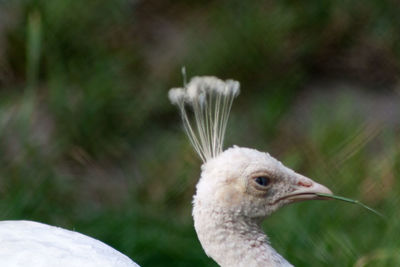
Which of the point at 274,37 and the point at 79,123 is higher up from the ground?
the point at 274,37

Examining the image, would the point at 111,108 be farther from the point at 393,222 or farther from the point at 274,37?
the point at 393,222

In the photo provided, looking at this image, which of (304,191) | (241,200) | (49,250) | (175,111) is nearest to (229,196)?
(241,200)

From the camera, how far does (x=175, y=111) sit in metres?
2.80

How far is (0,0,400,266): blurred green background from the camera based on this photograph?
2158 millimetres

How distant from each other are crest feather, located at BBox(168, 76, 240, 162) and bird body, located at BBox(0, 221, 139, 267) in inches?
10.1

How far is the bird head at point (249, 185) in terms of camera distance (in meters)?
1.43

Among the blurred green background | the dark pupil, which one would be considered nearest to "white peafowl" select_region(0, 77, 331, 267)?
the dark pupil

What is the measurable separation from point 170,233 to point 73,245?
749 millimetres

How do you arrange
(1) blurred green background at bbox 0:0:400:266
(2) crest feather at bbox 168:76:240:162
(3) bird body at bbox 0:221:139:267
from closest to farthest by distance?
(3) bird body at bbox 0:221:139:267
(2) crest feather at bbox 168:76:240:162
(1) blurred green background at bbox 0:0:400:266

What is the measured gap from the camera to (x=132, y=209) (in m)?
2.32

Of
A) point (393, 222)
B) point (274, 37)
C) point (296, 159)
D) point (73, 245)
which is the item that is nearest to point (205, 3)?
point (274, 37)

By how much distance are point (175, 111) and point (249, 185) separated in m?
1.38

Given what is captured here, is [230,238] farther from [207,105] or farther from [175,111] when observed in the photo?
[175,111]

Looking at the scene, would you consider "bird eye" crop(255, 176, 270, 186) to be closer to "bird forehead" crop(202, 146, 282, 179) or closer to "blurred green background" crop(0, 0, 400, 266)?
"bird forehead" crop(202, 146, 282, 179)
